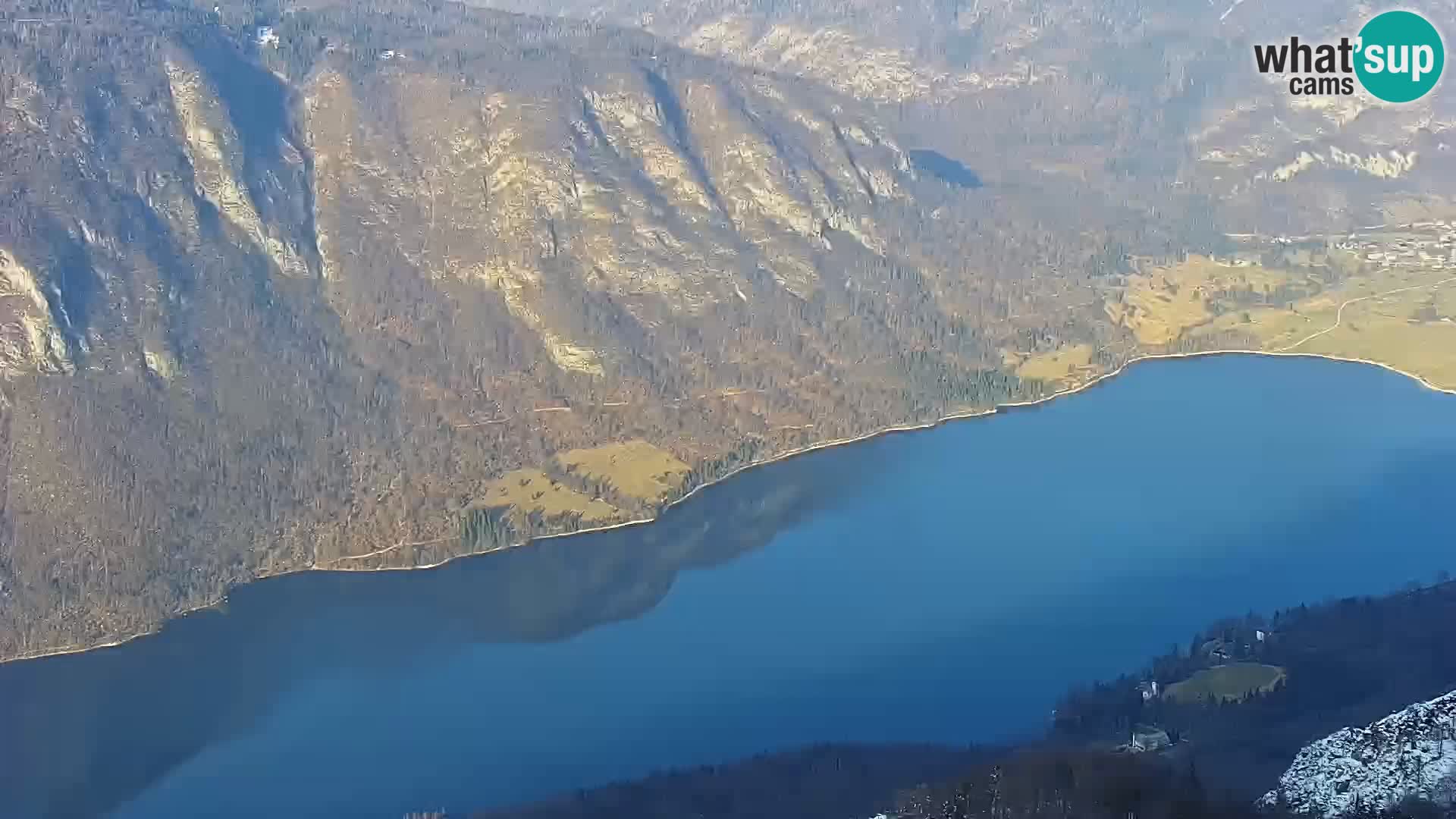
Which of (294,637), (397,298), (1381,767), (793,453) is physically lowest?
(1381,767)

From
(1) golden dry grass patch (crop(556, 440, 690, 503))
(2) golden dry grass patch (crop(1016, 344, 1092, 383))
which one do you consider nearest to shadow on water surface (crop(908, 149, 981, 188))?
(2) golden dry grass patch (crop(1016, 344, 1092, 383))

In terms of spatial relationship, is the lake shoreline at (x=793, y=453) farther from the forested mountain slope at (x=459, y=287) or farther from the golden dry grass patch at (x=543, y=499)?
the golden dry grass patch at (x=543, y=499)

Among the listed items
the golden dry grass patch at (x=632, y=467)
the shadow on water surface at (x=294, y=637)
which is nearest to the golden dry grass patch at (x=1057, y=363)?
the shadow on water surface at (x=294, y=637)

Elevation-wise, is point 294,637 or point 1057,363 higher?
point 1057,363

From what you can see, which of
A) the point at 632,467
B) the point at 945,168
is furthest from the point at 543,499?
the point at 945,168

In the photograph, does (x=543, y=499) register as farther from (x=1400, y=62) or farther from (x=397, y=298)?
(x=1400, y=62)

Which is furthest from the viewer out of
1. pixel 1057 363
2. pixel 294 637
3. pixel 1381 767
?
pixel 1057 363

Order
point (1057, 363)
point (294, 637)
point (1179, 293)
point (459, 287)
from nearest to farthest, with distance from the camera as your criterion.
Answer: point (294, 637) → point (1057, 363) → point (459, 287) → point (1179, 293)

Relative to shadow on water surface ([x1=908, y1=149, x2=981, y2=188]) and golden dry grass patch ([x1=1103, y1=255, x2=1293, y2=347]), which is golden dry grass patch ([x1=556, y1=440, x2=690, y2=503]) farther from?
shadow on water surface ([x1=908, y1=149, x2=981, y2=188])
